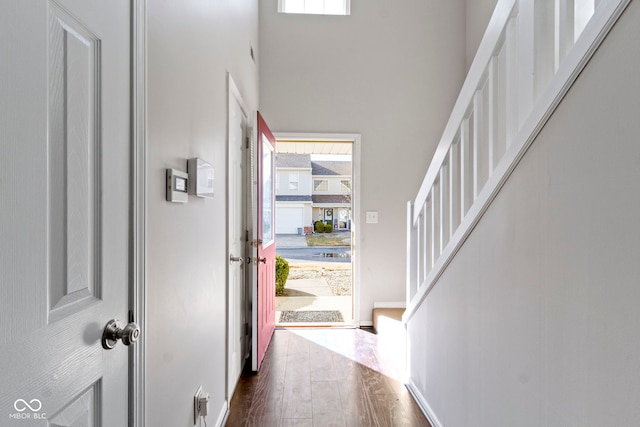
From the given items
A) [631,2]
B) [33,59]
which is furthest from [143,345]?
[631,2]

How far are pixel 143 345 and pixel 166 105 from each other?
793mm

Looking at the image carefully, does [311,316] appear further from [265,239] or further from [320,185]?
[320,185]

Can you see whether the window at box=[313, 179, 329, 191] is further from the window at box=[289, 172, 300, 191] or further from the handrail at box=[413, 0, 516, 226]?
the handrail at box=[413, 0, 516, 226]

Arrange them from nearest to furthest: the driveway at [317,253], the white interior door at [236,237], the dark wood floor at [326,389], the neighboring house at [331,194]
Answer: the dark wood floor at [326,389] < the white interior door at [236,237] < the driveway at [317,253] < the neighboring house at [331,194]

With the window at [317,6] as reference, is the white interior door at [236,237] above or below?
below

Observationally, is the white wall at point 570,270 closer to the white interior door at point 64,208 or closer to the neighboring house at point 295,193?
the white interior door at point 64,208

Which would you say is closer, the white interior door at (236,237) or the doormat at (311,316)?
the white interior door at (236,237)

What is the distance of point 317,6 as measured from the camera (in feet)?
13.1

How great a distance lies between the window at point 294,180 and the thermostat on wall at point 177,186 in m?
9.37

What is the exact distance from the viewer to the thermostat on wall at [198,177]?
61.4 inches

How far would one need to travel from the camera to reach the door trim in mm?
1021

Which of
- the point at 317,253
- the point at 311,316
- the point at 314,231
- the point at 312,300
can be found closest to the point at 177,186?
the point at 311,316

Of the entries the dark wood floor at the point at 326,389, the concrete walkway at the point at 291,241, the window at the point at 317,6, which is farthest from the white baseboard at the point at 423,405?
the concrete walkway at the point at 291,241

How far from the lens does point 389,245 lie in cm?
393
